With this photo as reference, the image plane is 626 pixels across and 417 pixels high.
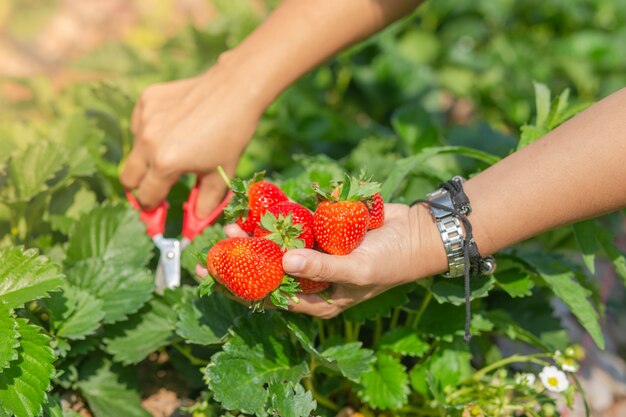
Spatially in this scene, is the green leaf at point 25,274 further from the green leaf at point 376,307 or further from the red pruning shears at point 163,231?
the green leaf at point 376,307

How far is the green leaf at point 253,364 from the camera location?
1489mm

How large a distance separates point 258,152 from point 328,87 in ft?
2.02

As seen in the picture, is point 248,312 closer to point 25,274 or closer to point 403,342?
point 403,342

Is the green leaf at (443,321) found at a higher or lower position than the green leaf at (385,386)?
higher

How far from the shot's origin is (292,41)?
1.83 metres

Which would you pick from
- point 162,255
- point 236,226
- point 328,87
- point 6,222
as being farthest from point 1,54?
point 236,226

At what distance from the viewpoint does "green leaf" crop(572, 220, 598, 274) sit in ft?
5.39

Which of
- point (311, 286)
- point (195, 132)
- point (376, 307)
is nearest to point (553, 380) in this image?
point (376, 307)

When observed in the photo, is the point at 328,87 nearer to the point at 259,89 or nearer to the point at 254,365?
the point at 259,89

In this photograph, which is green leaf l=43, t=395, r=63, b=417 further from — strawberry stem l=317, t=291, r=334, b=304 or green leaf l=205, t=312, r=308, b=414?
strawberry stem l=317, t=291, r=334, b=304

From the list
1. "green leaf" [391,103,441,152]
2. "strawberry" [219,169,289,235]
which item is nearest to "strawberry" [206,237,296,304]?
"strawberry" [219,169,289,235]

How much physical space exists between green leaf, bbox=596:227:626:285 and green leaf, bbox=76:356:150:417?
103cm

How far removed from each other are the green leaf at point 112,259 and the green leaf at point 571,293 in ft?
2.77

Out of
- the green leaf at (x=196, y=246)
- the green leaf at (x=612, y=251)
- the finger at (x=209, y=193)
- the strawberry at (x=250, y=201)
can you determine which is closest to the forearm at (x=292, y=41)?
the finger at (x=209, y=193)
